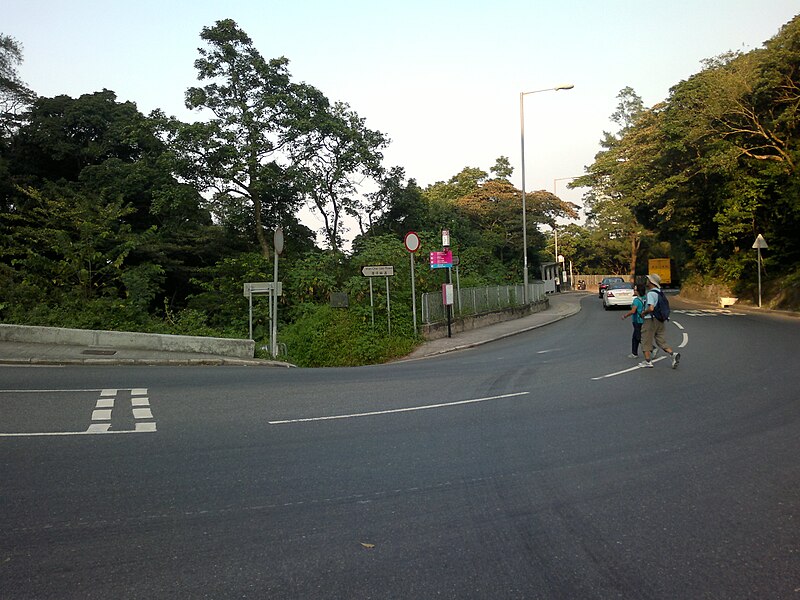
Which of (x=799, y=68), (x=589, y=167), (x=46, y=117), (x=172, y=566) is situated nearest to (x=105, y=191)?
(x=46, y=117)

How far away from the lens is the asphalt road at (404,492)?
3.68 m

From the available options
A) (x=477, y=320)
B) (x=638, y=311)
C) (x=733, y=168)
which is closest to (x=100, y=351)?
(x=638, y=311)

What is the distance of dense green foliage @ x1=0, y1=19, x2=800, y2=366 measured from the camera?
20391 mm

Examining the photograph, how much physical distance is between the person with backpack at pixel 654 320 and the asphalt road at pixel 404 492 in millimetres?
1914

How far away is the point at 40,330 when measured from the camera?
53.2 ft

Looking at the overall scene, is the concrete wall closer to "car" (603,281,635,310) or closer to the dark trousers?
"car" (603,281,635,310)

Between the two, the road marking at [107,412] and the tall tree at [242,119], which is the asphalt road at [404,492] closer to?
the road marking at [107,412]

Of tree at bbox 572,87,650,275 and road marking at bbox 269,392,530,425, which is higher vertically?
tree at bbox 572,87,650,275

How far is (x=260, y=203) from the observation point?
31.3 meters

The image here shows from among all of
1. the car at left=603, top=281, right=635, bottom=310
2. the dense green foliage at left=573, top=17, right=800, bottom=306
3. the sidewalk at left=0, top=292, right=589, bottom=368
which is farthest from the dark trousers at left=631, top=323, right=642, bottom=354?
the car at left=603, top=281, right=635, bottom=310

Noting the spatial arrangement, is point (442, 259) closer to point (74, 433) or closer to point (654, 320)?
point (654, 320)

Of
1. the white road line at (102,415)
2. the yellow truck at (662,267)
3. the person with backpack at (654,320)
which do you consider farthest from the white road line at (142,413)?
the yellow truck at (662,267)

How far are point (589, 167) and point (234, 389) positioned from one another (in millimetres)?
61966

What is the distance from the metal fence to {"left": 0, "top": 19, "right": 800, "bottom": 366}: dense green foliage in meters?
0.97
